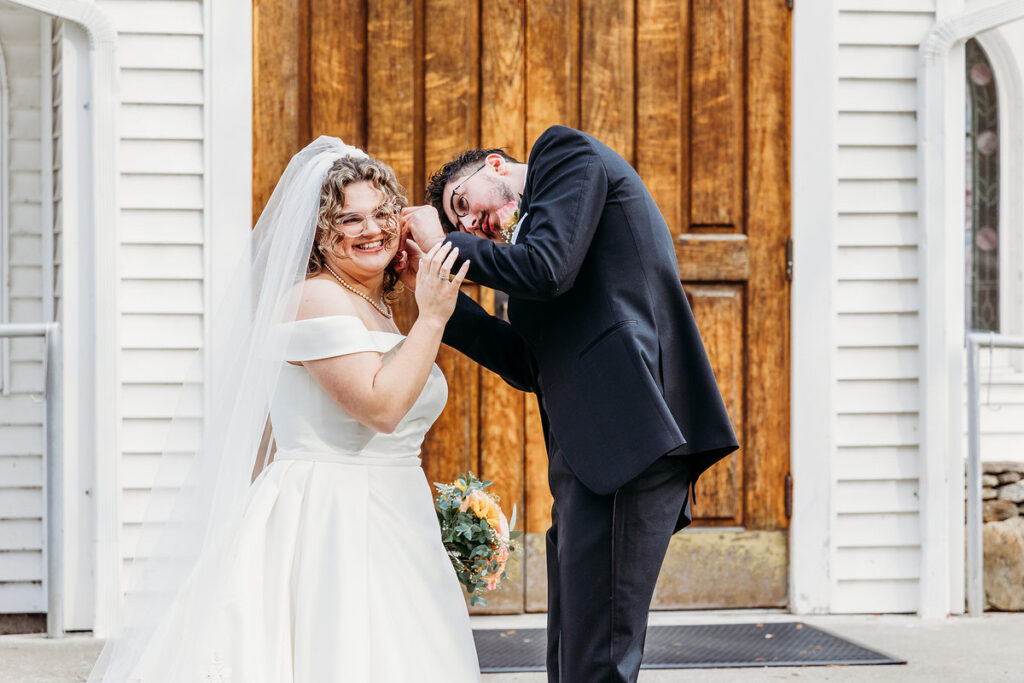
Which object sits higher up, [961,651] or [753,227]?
[753,227]

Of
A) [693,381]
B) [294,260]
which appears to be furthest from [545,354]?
[294,260]

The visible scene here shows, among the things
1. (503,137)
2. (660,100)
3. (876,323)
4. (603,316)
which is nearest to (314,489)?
(603,316)

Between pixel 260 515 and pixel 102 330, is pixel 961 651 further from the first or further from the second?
pixel 102 330

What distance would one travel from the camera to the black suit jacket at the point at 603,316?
2.30 meters

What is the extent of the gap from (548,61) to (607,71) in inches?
10.5

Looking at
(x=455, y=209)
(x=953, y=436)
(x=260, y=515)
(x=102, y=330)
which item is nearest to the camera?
(x=260, y=515)

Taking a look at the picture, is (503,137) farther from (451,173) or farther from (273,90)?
(451,173)

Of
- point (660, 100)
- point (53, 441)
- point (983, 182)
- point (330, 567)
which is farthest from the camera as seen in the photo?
point (983, 182)

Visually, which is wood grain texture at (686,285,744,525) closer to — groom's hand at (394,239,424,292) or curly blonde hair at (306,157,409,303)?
groom's hand at (394,239,424,292)

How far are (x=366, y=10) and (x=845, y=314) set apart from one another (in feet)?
8.26

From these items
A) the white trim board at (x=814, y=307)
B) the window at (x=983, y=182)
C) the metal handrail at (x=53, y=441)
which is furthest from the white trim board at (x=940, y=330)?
the metal handrail at (x=53, y=441)

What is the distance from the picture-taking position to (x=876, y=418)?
185 inches

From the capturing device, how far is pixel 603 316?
238 cm

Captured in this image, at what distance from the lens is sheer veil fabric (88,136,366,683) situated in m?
2.40
